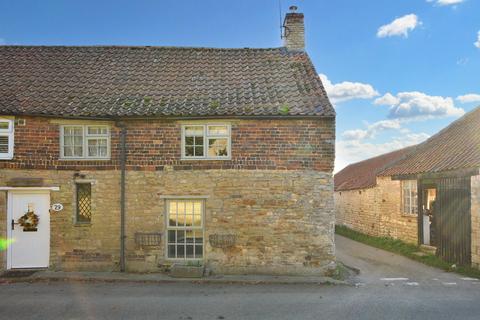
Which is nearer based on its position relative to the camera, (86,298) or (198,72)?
(86,298)

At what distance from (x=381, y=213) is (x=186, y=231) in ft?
41.5

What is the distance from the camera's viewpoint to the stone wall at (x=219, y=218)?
1248 centimetres

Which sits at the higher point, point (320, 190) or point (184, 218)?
point (320, 190)

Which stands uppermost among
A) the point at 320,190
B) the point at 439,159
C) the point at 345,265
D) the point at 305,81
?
the point at 305,81

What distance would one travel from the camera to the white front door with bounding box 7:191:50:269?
42.2 feet

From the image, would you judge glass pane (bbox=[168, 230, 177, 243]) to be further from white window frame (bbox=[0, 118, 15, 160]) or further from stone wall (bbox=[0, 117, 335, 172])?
white window frame (bbox=[0, 118, 15, 160])

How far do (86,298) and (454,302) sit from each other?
29.3 ft

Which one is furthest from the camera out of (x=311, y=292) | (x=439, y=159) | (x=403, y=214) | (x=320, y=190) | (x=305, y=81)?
(x=403, y=214)

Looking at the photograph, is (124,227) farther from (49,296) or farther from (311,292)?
(311,292)

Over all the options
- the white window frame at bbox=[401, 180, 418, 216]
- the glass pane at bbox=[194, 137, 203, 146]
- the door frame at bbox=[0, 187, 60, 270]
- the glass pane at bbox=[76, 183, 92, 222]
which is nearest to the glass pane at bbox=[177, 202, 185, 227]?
the glass pane at bbox=[194, 137, 203, 146]

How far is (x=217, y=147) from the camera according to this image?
12.9 m

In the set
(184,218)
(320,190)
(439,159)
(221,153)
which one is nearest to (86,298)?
(184,218)

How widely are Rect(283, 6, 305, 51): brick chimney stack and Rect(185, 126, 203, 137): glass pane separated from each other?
613cm

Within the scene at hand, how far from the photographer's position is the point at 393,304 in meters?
9.66
